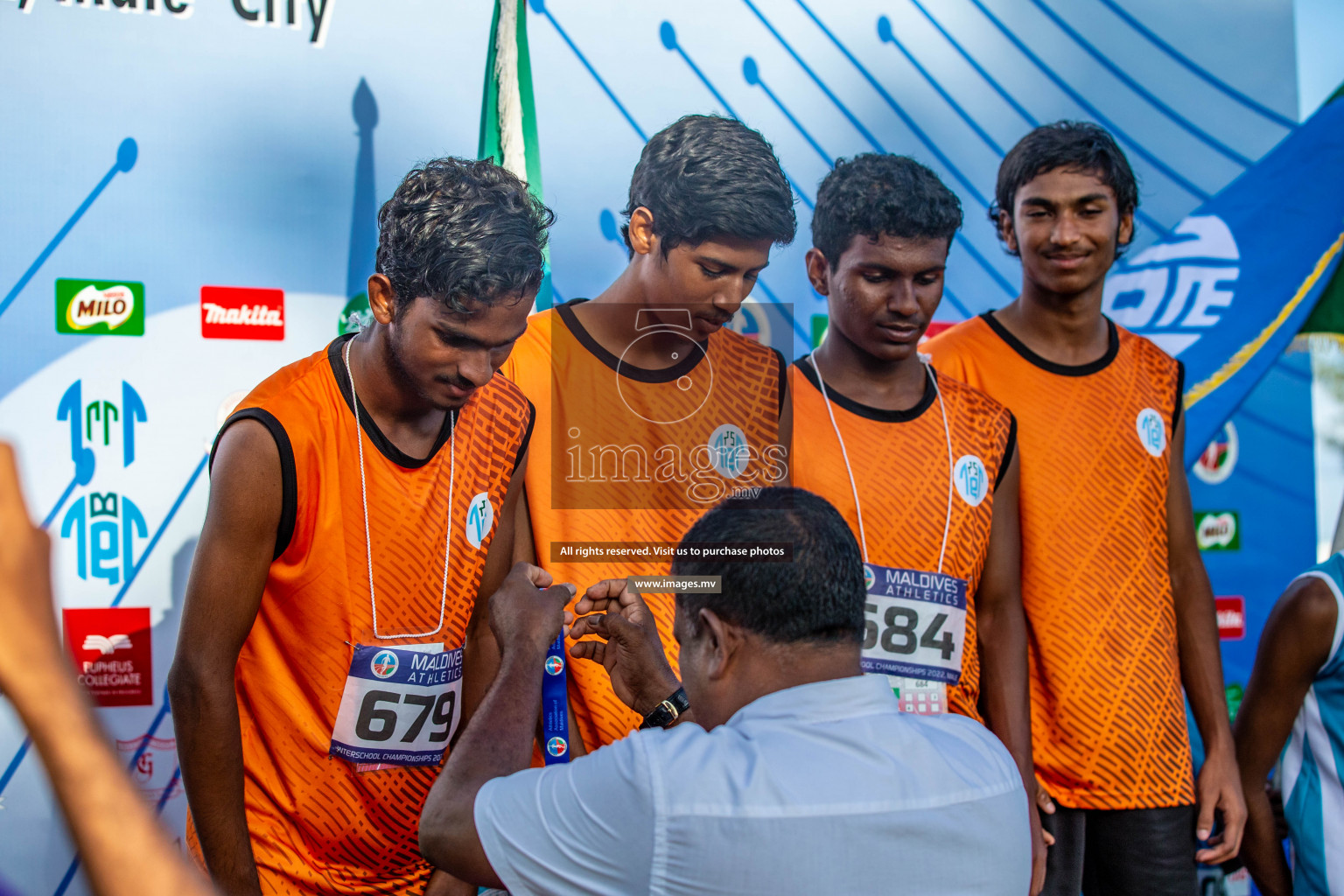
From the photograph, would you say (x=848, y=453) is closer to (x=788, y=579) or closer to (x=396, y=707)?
(x=788, y=579)

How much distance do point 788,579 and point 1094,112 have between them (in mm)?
2612

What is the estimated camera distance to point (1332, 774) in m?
2.31

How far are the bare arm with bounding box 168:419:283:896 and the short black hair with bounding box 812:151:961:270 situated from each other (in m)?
1.31

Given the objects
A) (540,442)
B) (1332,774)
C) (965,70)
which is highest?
(965,70)

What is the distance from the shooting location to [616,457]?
80.0 inches

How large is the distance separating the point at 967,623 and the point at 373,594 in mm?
1276

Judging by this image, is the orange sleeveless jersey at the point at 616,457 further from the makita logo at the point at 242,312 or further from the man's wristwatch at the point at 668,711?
the makita logo at the point at 242,312

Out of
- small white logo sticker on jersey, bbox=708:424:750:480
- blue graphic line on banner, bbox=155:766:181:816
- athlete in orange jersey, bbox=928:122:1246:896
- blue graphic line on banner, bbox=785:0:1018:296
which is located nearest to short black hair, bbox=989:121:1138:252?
athlete in orange jersey, bbox=928:122:1246:896

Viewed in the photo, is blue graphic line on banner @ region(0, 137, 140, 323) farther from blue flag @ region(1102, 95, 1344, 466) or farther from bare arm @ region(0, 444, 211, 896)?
blue flag @ region(1102, 95, 1344, 466)

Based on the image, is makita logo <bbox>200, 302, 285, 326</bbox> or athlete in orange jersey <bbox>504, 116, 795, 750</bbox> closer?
athlete in orange jersey <bbox>504, 116, 795, 750</bbox>

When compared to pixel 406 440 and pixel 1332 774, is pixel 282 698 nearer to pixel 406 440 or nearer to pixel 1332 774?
pixel 406 440

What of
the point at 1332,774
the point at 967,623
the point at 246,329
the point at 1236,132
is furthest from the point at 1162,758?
the point at 246,329

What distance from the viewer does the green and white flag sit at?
2.61m

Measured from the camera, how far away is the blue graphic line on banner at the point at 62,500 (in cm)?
229
